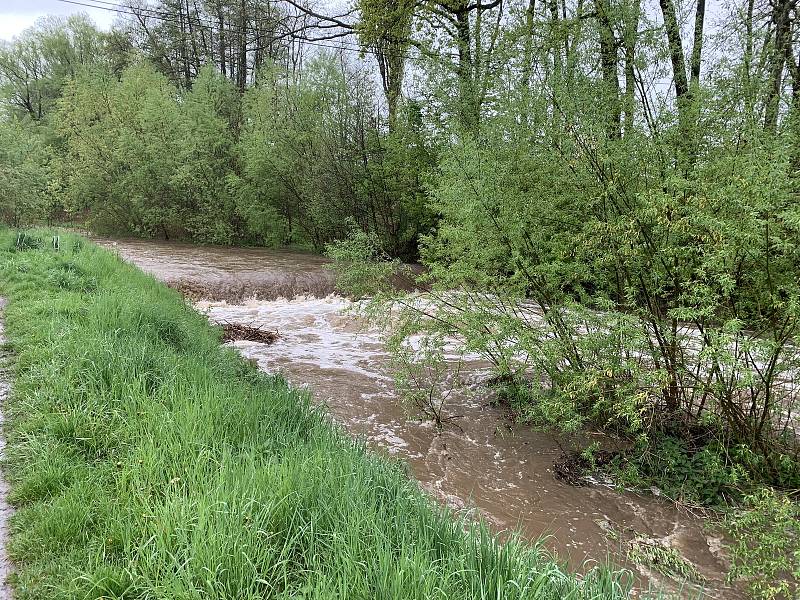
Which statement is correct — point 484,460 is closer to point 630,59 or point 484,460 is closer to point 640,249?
point 640,249

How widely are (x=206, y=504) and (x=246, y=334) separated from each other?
7.87 metres

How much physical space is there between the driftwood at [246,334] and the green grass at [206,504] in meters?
5.12

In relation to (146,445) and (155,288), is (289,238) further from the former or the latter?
(146,445)

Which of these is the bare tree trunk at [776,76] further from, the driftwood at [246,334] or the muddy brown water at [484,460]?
the driftwood at [246,334]

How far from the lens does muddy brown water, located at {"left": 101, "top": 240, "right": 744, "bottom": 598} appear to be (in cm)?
425

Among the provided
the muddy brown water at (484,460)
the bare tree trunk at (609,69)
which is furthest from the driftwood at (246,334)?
the bare tree trunk at (609,69)

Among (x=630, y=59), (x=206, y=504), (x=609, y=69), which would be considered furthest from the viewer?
(x=609, y=69)

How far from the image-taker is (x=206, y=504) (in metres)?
2.46

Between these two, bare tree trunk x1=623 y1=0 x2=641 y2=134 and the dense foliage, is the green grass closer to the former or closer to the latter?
the dense foliage

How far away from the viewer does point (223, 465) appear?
2.86m

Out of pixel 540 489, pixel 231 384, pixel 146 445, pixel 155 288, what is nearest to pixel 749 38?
pixel 540 489

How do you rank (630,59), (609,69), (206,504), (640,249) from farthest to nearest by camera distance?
(609,69) < (630,59) < (640,249) < (206,504)

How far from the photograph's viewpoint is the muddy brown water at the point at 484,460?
425cm

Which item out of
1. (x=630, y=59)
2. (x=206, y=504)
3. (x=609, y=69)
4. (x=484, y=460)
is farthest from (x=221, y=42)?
(x=206, y=504)
